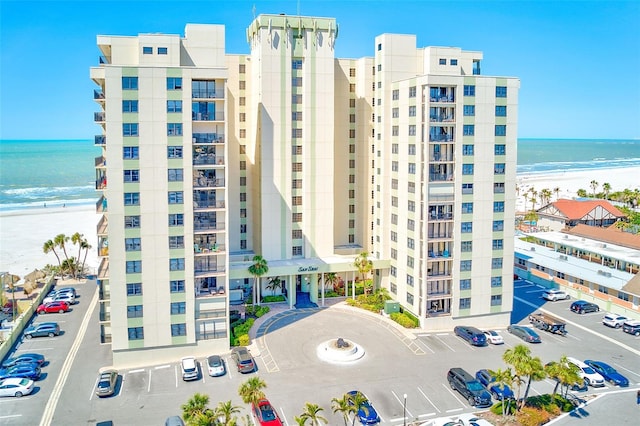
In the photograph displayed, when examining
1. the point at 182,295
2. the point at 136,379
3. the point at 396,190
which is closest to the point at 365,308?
the point at 396,190

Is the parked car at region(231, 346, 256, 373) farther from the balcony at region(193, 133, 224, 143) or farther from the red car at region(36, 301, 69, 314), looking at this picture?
the red car at region(36, 301, 69, 314)

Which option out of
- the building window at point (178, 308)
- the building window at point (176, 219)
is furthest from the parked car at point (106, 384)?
the building window at point (176, 219)

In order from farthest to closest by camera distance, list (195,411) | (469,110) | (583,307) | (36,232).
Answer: (36,232), (583,307), (469,110), (195,411)

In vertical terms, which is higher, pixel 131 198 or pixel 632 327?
pixel 131 198

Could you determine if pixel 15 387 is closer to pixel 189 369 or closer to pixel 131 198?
pixel 189 369

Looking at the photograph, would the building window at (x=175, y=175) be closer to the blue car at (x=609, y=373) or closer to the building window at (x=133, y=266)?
the building window at (x=133, y=266)

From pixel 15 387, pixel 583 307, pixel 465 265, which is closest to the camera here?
pixel 15 387

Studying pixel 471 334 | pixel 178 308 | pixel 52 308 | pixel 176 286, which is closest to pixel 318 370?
pixel 178 308

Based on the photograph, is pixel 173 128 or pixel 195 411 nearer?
pixel 195 411

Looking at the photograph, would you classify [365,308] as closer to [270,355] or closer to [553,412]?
[270,355]
